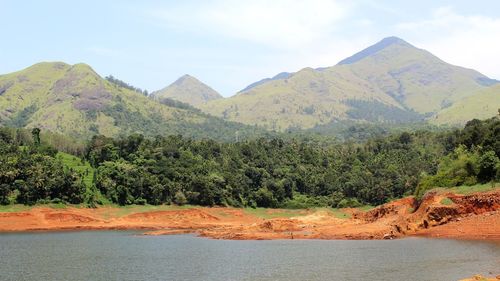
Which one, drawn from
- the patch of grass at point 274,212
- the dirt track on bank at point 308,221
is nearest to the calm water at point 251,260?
the dirt track on bank at point 308,221

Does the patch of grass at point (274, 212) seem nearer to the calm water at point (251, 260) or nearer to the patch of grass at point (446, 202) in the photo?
the calm water at point (251, 260)

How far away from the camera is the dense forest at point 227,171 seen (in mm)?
106625

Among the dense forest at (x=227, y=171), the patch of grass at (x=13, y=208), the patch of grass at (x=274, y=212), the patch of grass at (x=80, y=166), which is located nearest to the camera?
the patch of grass at (x=13, y=208)

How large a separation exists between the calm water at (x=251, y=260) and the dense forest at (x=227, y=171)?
32298mm

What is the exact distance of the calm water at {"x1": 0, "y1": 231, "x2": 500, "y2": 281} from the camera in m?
43.3

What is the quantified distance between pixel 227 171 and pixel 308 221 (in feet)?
139

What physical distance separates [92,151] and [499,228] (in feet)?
319

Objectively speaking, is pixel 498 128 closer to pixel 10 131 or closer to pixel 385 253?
pixel 385 253

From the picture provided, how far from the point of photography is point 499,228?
59781 millimetres

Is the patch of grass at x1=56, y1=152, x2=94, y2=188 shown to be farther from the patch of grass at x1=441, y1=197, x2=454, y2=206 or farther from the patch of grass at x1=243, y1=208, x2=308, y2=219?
the patch of grass at x1=441, y1=197, x2=454, y2=206

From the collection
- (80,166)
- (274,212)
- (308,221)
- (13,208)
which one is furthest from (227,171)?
(13,208)

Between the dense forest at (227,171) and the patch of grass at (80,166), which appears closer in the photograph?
the dense forest at (227,171)

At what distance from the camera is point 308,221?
95.4 metres

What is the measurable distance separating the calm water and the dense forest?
106 feet
